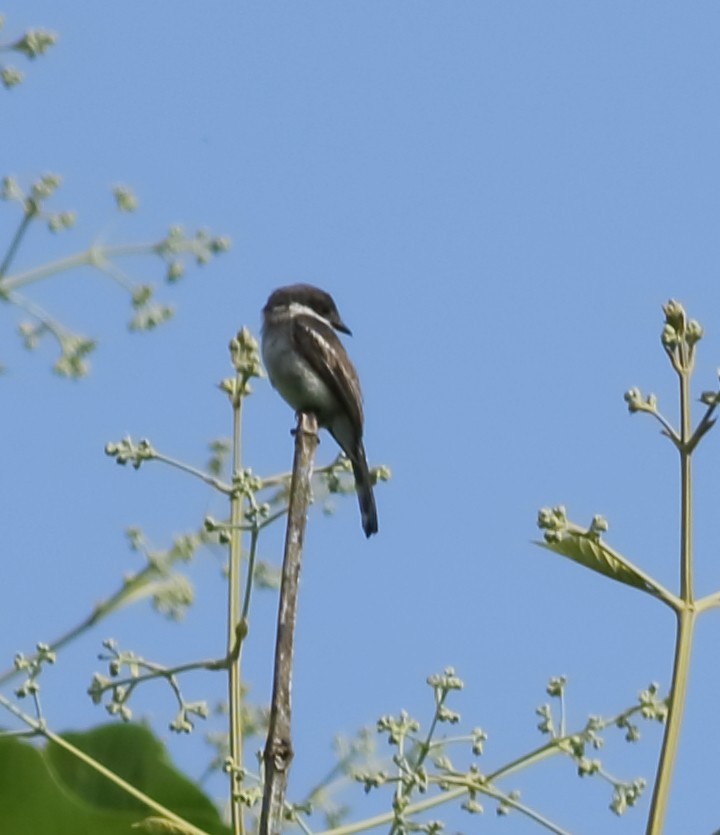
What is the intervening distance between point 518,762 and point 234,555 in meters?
0.79

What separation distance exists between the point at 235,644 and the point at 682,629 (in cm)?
104

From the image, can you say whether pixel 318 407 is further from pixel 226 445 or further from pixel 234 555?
pixel 234 555

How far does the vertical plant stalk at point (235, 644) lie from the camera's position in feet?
10.9

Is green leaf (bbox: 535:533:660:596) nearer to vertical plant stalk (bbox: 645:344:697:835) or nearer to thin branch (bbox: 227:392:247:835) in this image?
vertical plant stalk (bbox: 645:344:697:835)

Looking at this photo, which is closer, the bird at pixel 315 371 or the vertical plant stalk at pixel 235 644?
the vertical plant stalk at pixel 235 644

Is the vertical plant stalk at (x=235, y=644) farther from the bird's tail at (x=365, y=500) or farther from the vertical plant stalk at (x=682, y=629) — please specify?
the bird's tail at (x=365, y=500)

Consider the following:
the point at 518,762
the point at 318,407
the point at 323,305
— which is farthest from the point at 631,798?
the point at 323,305

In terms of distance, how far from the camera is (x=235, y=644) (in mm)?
3656

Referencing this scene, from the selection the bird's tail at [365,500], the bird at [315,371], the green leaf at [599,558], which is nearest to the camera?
the green leaf at [599,558]

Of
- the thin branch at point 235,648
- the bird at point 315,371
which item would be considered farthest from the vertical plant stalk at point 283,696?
the bird at point 315,371

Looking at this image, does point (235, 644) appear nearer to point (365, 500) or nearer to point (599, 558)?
point (599, 558)

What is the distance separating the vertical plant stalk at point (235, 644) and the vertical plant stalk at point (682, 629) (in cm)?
86

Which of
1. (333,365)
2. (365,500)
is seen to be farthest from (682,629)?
(333,365)

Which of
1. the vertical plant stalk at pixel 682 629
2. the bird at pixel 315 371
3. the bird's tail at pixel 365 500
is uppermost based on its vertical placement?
the bird at pixel 315 371
